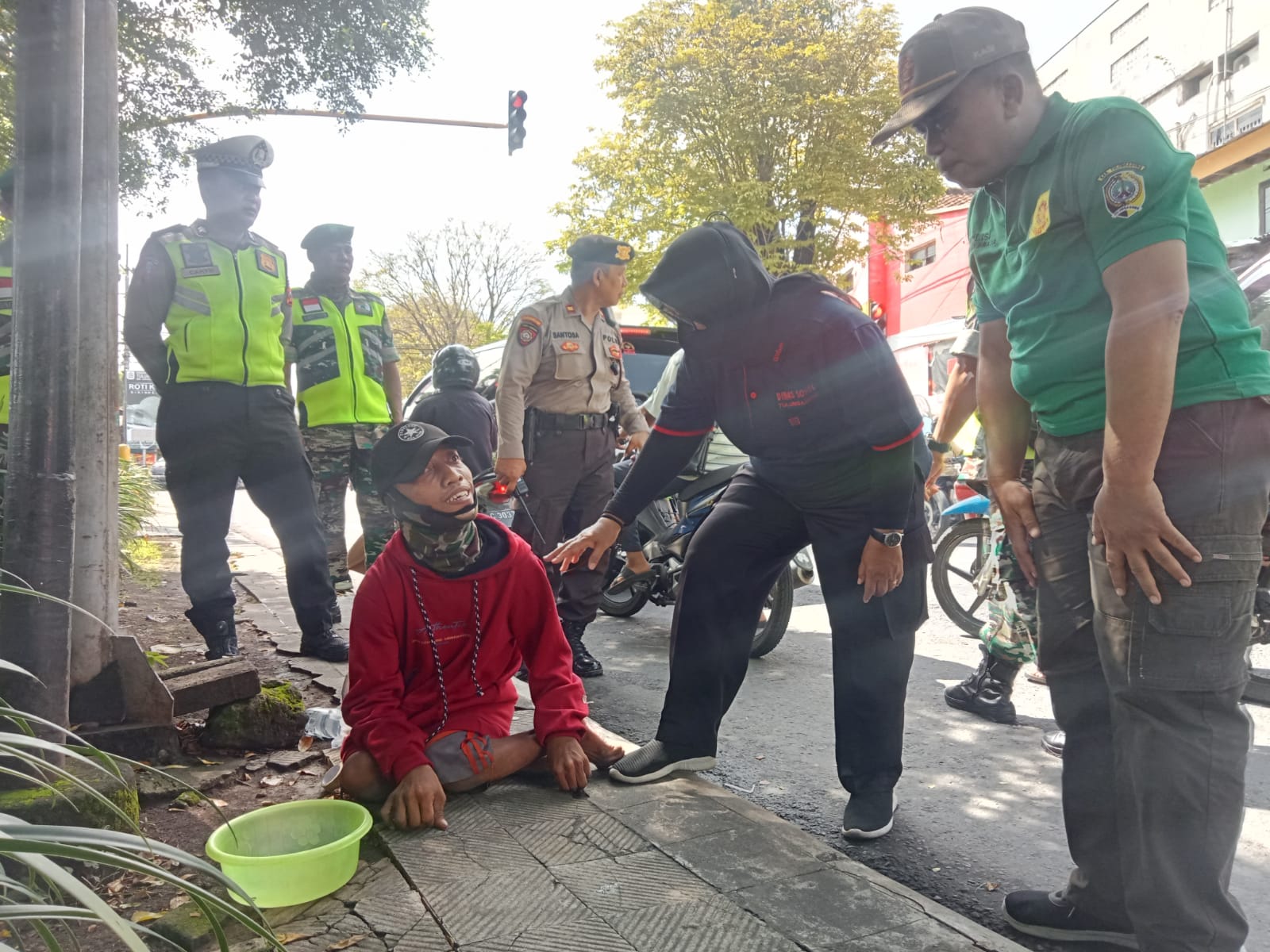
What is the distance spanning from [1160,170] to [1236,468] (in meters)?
0.56

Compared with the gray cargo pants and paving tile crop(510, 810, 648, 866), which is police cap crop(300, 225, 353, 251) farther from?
the gray cargo pants

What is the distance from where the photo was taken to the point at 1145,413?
5.63 feet

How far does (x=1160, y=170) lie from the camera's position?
172 cm

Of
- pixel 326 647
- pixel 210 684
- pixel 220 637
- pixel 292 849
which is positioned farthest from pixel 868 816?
pixel 220 637

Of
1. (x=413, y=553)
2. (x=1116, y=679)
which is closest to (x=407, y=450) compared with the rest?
(x=413, y=553)

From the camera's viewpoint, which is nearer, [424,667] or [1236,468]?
[1236,468]

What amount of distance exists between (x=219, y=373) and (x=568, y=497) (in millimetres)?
1709

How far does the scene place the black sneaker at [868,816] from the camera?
8.95ft

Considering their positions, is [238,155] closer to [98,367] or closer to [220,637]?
[98,367]

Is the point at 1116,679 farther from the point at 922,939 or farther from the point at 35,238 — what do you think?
the point at 35,238

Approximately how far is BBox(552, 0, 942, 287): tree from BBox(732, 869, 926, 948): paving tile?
60.9ft

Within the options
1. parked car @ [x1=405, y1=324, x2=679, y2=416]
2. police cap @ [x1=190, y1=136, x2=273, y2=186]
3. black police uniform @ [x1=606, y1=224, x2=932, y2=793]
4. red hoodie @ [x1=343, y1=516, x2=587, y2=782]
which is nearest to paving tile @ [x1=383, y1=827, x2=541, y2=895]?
red hoodie @ [x1=343, y1=516, x2=587, y2=782]

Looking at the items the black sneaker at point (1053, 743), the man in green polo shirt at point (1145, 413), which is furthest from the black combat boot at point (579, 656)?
the man in green polo shirt at point (1145, 413)

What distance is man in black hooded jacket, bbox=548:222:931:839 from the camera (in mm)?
2691
